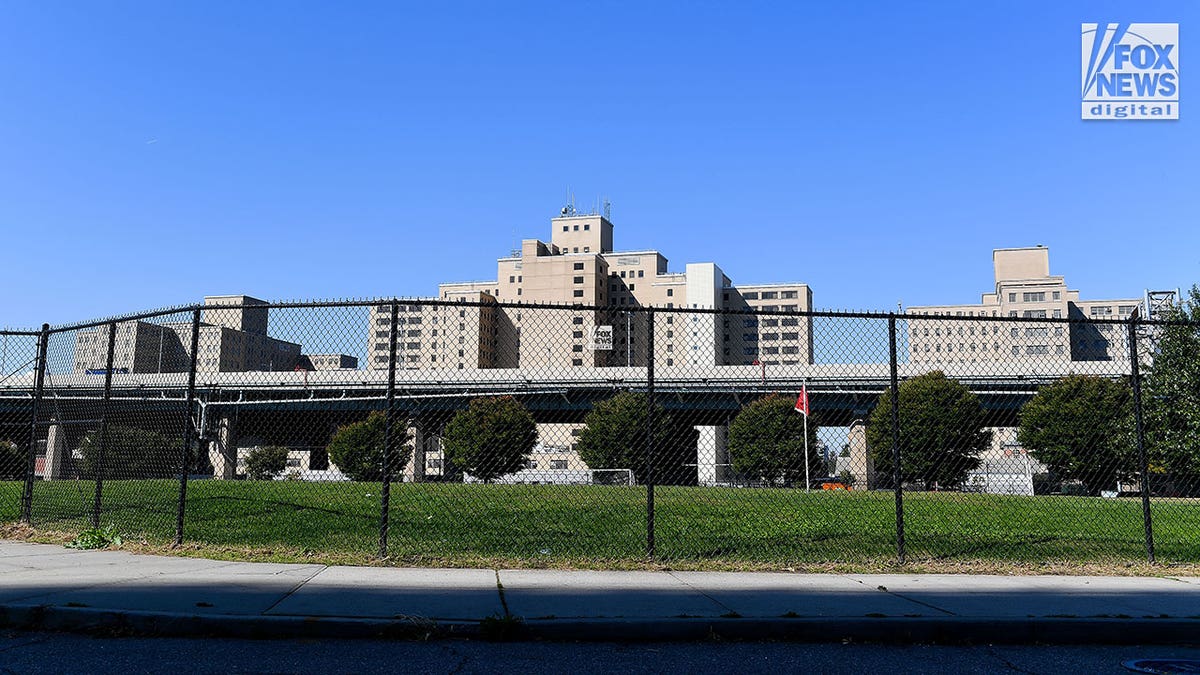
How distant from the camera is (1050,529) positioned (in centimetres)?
1399

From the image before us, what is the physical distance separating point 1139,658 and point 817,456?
39.7m

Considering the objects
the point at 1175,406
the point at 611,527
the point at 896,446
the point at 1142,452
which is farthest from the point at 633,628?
the point at 1175,406

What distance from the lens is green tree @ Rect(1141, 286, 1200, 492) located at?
21.2 metres

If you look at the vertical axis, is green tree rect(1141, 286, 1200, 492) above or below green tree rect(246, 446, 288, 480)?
above

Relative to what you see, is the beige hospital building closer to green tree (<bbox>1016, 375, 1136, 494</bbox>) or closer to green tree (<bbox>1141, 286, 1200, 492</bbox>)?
green tree (<bbox>1016, 375, 1136, 494</bbox>)

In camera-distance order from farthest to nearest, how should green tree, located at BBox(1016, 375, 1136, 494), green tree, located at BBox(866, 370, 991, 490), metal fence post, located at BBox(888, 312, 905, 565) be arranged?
1. green tree, located at BBox(866, 370, 991, 490)
2. green tree, located at BBox(1016, 375, 1136, 494)
3. metal fence post, located at BBox(888, 312, 905, 565)

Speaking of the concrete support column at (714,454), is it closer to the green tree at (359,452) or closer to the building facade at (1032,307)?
the green tree at (359,452)

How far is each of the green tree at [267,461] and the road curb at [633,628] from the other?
28.3 metres

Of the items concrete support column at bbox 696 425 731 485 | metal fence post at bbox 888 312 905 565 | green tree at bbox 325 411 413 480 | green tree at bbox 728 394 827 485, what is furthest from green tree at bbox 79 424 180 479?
concrete support column at bbox 696 425 731 485

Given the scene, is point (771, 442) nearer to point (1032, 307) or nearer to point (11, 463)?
point (11, 463)

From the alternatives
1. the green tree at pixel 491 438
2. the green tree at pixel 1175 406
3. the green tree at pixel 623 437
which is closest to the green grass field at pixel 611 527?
the green tree at pixel 1175 406

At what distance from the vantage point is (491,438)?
33031 millimetres

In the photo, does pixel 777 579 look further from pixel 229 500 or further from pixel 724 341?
pixel 724 341

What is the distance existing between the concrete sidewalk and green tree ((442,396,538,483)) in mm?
23149
